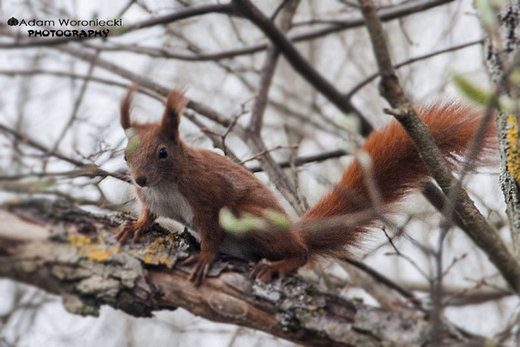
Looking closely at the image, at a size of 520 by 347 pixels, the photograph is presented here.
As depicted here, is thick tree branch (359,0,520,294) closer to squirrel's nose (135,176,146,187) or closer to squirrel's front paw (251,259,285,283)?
squirrel's front paw (251,259,285,283)

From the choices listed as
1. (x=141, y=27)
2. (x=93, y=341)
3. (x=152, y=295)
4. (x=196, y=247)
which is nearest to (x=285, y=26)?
(x=141, y=27)

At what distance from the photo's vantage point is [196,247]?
2.83m

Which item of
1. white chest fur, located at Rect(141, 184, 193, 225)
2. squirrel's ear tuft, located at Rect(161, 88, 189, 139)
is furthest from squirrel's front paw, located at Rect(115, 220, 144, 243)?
squirrel's ear tuft, located at Rect(161, 88, 189, 139)

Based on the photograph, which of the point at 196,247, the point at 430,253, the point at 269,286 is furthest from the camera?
the point at 196,247

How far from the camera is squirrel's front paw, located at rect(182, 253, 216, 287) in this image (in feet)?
7.84

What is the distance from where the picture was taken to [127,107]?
9.49ft

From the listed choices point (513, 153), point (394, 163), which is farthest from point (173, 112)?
point (513, 153)

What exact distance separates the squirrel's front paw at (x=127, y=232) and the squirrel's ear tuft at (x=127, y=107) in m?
0.70

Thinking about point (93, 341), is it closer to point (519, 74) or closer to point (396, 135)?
point (396, 135)

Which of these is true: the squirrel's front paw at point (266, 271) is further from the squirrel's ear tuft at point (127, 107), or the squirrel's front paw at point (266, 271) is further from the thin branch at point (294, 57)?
the thin branch at point (294, 57)

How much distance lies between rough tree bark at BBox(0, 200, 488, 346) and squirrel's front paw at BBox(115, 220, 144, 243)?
35 mm

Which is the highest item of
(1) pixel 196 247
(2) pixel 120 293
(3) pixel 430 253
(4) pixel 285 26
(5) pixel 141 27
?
(4) pixel 285 26

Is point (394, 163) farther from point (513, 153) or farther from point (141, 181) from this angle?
point (141, 181)

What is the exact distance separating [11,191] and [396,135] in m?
1.90
